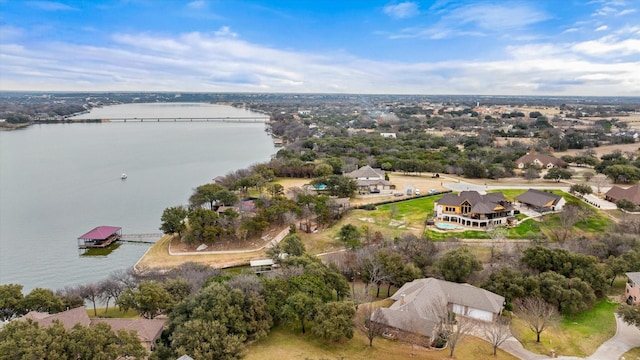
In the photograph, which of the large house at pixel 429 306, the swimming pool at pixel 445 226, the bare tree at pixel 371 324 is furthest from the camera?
the swimming pool at pixel 445 226

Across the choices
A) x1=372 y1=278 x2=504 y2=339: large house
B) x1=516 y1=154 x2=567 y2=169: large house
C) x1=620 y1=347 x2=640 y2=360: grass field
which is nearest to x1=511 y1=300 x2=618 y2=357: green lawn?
x1=620 y1=347 x2=640 y2=360: grass field

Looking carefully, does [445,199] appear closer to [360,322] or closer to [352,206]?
[352,206]

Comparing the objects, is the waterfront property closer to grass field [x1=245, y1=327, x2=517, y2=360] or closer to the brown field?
grass field [x1=245, y1=327, x2=517, y2=360]

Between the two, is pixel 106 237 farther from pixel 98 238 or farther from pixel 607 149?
pixel 607 149

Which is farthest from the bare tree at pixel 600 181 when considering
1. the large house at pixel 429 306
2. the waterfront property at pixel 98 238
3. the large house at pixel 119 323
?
the waterfront property at pixel 98 238

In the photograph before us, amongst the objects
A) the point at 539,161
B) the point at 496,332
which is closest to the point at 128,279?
the point at 496,332

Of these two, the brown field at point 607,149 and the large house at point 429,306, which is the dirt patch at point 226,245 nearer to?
the large house at point 429,306
